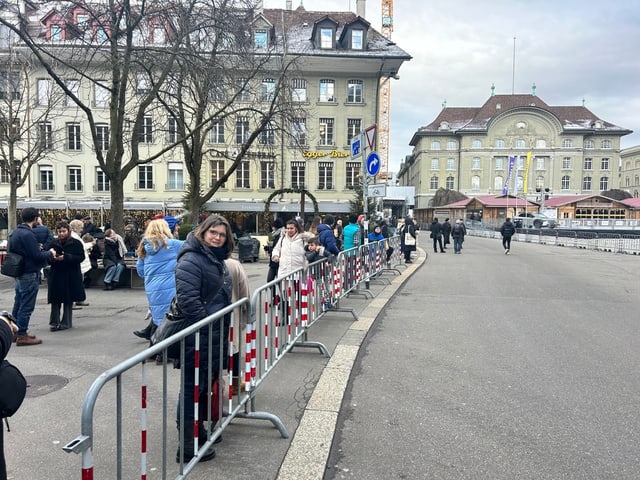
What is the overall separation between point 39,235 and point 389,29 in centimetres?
9523

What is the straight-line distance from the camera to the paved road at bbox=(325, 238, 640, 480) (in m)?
3.49

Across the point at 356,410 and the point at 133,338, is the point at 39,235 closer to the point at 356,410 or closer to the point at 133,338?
the point at 133,338

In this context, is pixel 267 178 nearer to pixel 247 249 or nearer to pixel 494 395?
pixel 247 249

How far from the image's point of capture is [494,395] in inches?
187

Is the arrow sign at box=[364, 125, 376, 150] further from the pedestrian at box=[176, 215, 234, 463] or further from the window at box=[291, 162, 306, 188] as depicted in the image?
the window at box=[291, 162, 306, 188]

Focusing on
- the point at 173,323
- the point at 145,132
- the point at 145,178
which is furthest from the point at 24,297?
the point at 145,178

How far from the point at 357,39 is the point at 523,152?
2293 inches

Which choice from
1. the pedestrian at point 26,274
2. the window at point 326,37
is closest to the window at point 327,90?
the window at point 326,37

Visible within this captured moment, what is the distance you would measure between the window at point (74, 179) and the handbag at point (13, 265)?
34909 millimetres

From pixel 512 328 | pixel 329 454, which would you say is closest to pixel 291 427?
pixel 329 454

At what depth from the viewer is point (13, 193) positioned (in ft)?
66.9

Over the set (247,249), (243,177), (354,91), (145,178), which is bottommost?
(247,249)

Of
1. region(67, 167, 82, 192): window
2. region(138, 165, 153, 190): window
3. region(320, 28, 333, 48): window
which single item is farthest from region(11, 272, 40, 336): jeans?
region(67, 167, 82, 192): window

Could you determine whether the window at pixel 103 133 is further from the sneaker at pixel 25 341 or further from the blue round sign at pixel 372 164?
the sneaker at pixel 25 341
